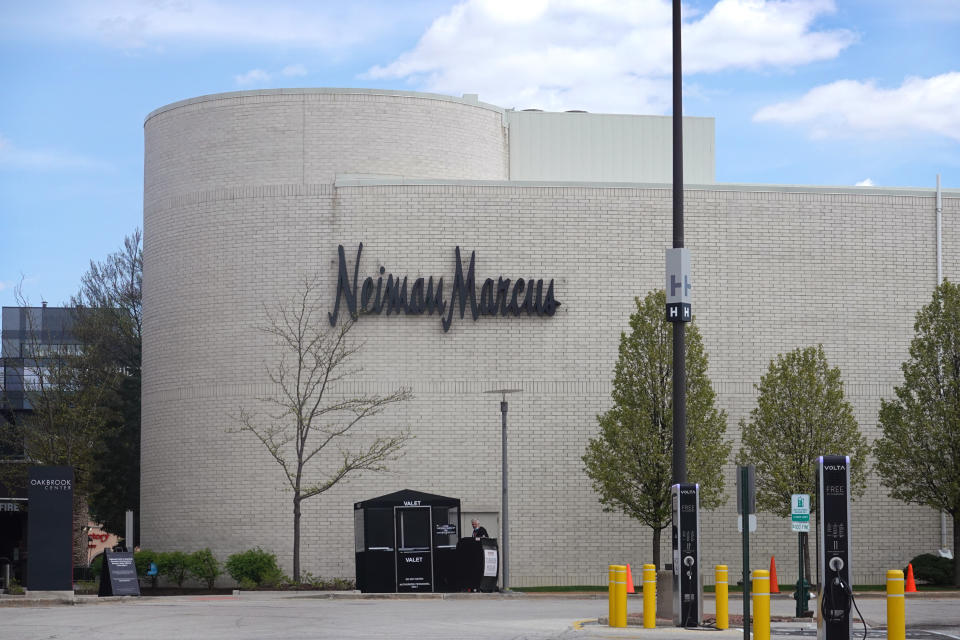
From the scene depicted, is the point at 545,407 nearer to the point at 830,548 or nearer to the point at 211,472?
the point at 211,472

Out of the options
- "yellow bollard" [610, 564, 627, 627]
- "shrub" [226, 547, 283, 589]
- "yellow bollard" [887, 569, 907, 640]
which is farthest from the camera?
"shrub" [226, 547, 283, 589]

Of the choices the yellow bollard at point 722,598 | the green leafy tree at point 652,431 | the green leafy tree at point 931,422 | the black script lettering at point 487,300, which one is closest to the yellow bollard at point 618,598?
the yellow bollard at point 722,598

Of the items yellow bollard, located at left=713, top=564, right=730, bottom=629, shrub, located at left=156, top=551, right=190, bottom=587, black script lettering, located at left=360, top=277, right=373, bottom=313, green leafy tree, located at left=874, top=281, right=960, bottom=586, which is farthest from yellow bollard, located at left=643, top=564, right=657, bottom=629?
shrub, located at left=156, top=551, right=190, bottom=587

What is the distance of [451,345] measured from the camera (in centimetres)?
3791

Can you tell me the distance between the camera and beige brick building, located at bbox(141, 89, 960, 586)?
3756 cm

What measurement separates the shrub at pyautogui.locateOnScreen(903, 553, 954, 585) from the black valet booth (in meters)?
12.0

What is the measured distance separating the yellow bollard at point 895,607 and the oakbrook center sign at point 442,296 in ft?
71.5

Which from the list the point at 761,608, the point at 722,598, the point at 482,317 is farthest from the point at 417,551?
the point at 761,608

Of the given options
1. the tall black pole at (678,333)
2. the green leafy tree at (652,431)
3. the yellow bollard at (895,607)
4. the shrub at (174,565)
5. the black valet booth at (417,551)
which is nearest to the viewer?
the yellow bollard at (895,607)

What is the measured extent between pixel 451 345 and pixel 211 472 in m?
7.74

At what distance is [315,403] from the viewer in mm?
37531

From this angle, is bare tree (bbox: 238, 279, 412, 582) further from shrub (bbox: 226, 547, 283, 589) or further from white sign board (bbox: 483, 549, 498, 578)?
white sign board (bbox: 483, 549, 498, 578)

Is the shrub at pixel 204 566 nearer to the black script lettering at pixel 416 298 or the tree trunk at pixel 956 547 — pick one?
the black script lettering at pixel 416 298

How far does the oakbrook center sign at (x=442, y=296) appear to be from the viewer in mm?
37844
